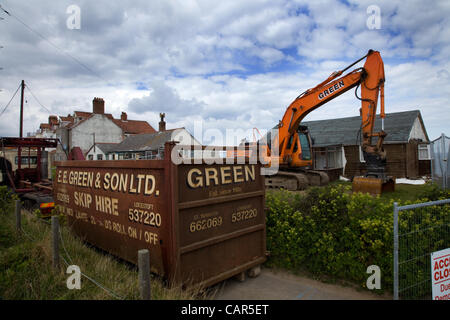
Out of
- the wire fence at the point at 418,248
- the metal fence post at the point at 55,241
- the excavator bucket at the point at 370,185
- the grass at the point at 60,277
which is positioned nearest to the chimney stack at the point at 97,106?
the excavator bucket at the point at 370,185

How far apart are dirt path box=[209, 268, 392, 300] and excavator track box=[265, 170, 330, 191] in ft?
24.4

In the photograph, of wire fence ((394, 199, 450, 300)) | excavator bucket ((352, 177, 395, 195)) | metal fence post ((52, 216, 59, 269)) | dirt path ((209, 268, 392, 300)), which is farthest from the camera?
excavator bucket ((352, 177, 395, 195))

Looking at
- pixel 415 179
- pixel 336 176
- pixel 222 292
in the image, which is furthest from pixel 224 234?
pixel 415 179

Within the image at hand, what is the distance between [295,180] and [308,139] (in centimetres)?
247

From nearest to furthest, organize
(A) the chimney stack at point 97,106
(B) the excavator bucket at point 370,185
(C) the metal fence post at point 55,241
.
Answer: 1. (C) the metal fence post at point 55,241
2. (B) the excavator bucket at point 370,185
3. (A) the chimney stack at point 97,106

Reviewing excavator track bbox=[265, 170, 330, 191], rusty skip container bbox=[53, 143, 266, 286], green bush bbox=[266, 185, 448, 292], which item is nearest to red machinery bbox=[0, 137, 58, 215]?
rusty skip container bbox=[53, 143, 266, 286]

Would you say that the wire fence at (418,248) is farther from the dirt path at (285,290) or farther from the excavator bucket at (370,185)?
the excavator bucket at (370,185)

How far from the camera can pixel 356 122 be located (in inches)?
915

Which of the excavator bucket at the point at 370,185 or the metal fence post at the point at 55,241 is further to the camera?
the excavator bucket at the point at 370,185

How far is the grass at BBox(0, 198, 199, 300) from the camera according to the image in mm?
3906

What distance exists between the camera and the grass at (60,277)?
3.91 m

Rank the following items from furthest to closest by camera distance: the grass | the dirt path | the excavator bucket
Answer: the excavator bucket, the dirt path, the grass

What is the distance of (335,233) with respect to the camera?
5535 millimetres

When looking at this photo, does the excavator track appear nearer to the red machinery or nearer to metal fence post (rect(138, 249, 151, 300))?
the red machinery
